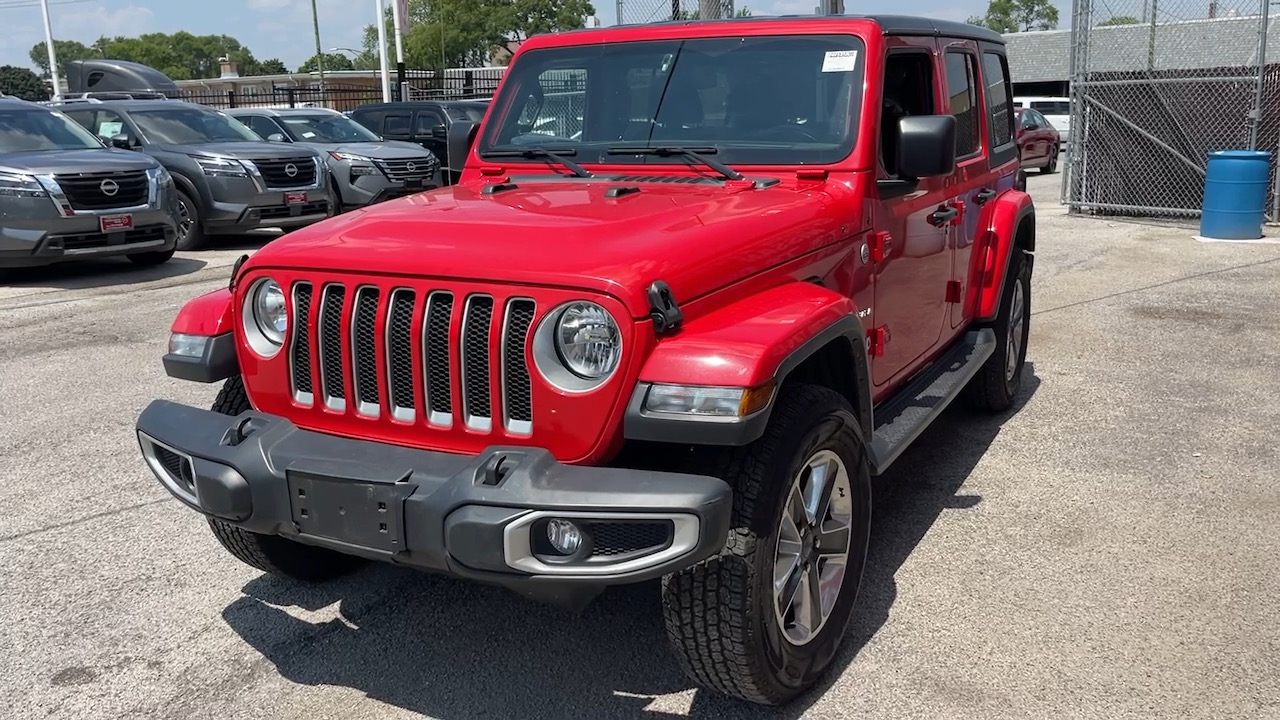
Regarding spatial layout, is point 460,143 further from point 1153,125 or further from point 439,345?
point 1153,125

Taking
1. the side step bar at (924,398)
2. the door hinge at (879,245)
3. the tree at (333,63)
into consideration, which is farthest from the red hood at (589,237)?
the tree at (333,63)

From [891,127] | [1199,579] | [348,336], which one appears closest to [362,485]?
[348,336]

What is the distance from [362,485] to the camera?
2742mm

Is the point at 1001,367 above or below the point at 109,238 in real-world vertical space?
below

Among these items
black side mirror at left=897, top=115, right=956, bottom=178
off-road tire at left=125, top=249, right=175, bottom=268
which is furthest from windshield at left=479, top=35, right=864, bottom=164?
off-road tire at left=125, top=249, right=175, bottom=268

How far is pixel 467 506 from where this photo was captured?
2.60 m

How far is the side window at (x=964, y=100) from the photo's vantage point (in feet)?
16.3

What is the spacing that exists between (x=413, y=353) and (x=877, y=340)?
6.10 ft

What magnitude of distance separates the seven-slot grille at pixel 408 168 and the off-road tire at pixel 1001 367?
33.3 feet

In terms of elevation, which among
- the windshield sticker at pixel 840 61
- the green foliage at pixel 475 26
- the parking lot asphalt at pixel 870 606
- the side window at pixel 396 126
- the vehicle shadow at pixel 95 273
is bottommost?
the parking lot asphalt at pixel 870 606

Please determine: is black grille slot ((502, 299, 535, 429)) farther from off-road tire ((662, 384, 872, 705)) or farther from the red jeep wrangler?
off-road tire ((662, 384, 872, 705))

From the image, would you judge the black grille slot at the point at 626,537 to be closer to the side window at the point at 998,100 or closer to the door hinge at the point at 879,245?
the door hinge at the point at 879,245

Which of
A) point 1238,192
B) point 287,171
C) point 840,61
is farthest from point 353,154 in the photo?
point 840,61

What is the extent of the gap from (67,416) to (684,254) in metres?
4.60
